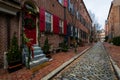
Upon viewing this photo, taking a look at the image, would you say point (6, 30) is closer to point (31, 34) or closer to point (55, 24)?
point (31, 34)

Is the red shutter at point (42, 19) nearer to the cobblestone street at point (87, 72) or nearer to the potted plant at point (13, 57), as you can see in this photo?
the cobblestone street at point (87, 72)

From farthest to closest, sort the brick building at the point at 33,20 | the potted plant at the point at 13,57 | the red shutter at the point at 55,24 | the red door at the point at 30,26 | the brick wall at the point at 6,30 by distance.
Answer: the red shutter at the point at 55,24 < the red door at the point at 30,26 < the brick building at the point at 33,20 < the brick wall at the point at 6,30 < the potted plant at the point at 13,57

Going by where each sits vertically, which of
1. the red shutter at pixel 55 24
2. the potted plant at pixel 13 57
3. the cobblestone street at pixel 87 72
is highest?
the red shutter at pixel 55 24

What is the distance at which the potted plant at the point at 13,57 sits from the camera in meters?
7.69

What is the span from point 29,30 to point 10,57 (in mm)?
3503

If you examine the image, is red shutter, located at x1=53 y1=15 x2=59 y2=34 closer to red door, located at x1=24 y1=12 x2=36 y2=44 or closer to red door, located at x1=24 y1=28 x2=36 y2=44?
red door, located at x1=24 y1=12 x2=36 y2=44

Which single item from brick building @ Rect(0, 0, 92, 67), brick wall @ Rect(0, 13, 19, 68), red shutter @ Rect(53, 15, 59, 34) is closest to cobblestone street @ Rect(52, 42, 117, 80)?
brick wall @ Rect(0, 13, 19, 68)

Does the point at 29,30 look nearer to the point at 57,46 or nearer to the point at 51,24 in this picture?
the point at 51,24

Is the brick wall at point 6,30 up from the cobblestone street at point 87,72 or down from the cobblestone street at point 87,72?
up

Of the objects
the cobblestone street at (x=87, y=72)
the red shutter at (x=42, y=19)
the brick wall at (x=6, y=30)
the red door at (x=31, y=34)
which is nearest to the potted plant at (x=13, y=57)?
the brick wall at (x=6, y=30)

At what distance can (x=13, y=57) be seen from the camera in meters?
7.96

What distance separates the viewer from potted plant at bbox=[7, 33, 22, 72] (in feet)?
25.2

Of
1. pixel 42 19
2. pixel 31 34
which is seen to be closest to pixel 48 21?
pixel 42 19

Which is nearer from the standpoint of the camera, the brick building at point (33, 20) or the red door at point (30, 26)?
the brick building at point (33, 20)
